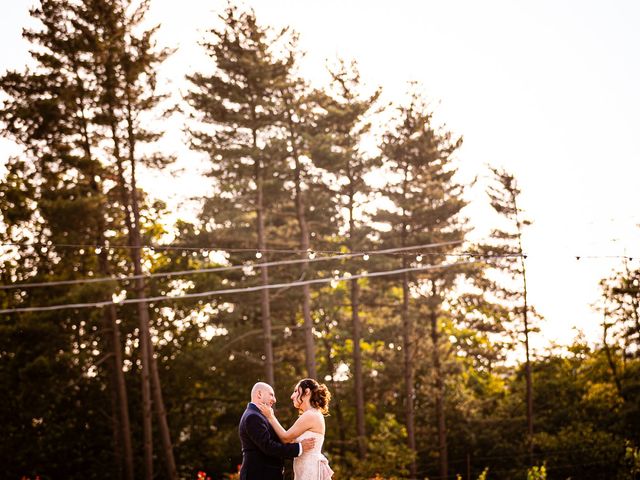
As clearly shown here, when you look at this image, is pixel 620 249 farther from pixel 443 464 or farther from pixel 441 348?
pixel 443 464

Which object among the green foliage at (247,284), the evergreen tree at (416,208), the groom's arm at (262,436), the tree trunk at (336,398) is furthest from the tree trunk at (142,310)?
the groom's arm at (262,436)

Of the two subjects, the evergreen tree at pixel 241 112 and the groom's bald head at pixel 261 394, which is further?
the evergreen tree at pixel 241 112

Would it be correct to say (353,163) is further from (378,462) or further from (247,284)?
(378,462)

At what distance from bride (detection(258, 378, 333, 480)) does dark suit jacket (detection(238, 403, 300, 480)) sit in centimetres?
17

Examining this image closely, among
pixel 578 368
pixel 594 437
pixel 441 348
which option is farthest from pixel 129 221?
pixel 578 368

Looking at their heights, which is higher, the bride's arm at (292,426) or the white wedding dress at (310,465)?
the bride's arm at (292,426)

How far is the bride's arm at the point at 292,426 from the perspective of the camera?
7.13m

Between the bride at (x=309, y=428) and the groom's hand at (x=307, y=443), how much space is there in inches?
1.1

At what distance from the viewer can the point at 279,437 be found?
23.6 feet

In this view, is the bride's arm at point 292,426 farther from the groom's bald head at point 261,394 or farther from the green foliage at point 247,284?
the green foliage at point 247,284

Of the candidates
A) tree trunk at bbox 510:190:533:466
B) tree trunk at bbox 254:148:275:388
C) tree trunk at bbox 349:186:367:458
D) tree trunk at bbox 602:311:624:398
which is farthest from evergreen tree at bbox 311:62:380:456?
tree trunk at bbox 602:311:624:398

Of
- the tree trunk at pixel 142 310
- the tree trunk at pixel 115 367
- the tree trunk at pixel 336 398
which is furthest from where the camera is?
the tree trunk at pixel 336 398

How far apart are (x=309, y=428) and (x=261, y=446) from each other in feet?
2.14

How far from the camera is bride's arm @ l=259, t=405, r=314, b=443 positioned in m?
7.13
